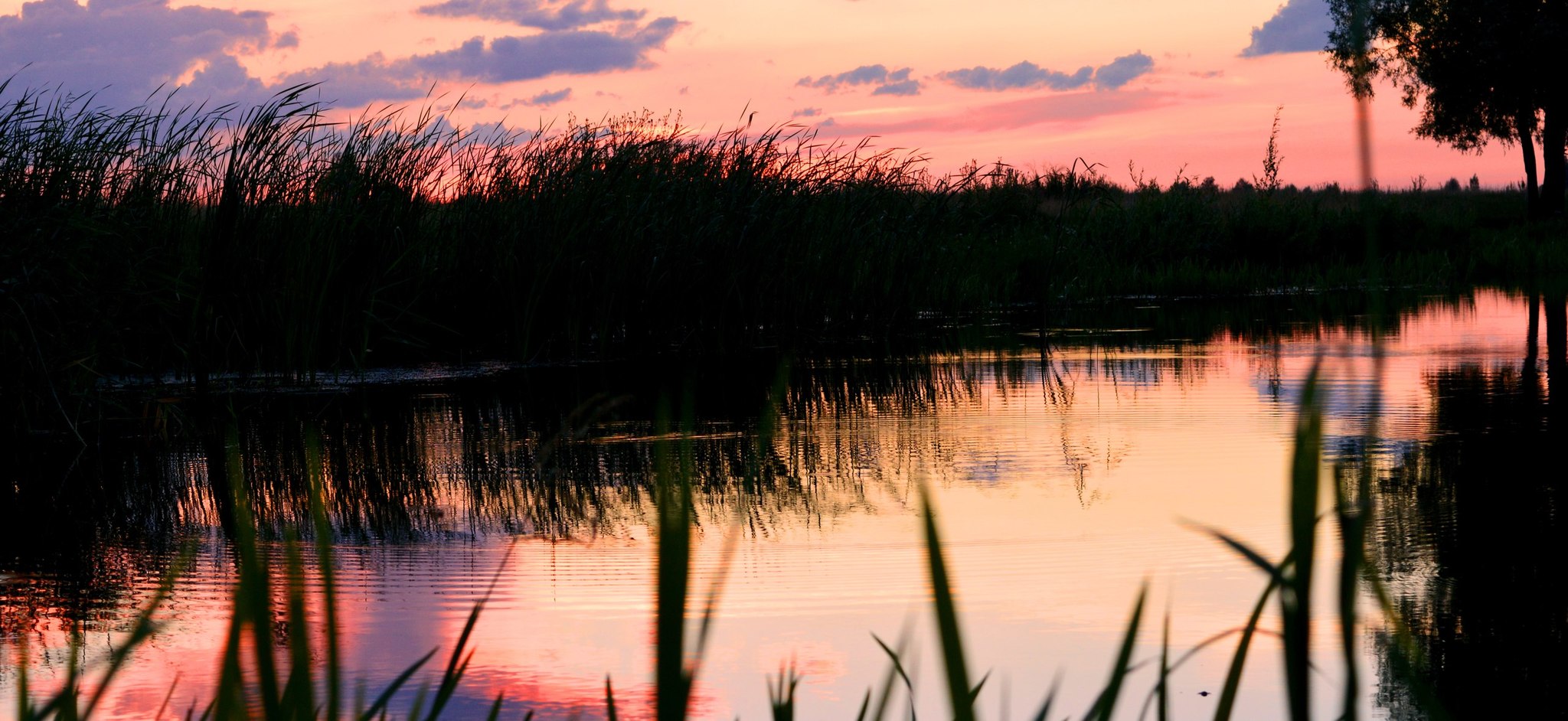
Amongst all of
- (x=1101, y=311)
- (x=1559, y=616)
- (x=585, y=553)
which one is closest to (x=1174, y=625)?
(x=1559, y=616)

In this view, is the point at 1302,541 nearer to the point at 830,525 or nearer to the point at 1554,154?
the point at 830,525

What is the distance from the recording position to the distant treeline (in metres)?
6.01

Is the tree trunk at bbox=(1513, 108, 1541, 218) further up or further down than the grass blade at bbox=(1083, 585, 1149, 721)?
further up

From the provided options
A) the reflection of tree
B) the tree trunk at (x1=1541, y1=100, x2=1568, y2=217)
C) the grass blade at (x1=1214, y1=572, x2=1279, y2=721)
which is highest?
the tree trunk at (x1=1541, y1=100, x2=1568, y2=217)

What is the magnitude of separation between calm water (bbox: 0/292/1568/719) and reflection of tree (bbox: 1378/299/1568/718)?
1 centimetres

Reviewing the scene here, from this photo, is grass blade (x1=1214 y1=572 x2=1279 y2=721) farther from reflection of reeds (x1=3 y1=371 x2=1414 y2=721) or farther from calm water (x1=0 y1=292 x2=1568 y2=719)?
calm water (x1=0 y1=292 x2=1568 y2=719)

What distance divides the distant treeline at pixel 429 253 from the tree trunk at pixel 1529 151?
A: 787 inches

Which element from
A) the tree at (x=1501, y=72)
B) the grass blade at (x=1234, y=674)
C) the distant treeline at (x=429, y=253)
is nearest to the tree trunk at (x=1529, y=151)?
the tree at (x=1501, y=72)

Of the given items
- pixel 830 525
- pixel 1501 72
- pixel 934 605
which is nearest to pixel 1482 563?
pixel 830 525

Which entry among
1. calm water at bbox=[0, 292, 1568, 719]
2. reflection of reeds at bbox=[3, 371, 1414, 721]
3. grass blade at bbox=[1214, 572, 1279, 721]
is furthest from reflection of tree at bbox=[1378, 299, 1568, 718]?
reflection of reeds at bbox=[3, 371, 1414, 721]

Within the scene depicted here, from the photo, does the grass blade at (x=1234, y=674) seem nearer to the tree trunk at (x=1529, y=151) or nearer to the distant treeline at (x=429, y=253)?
the distant treeline at (x=429, y=253)

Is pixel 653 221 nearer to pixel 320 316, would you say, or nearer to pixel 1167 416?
pixel 320 316

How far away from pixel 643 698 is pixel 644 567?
1.03 meters

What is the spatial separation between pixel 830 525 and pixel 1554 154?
3030 centimetres
